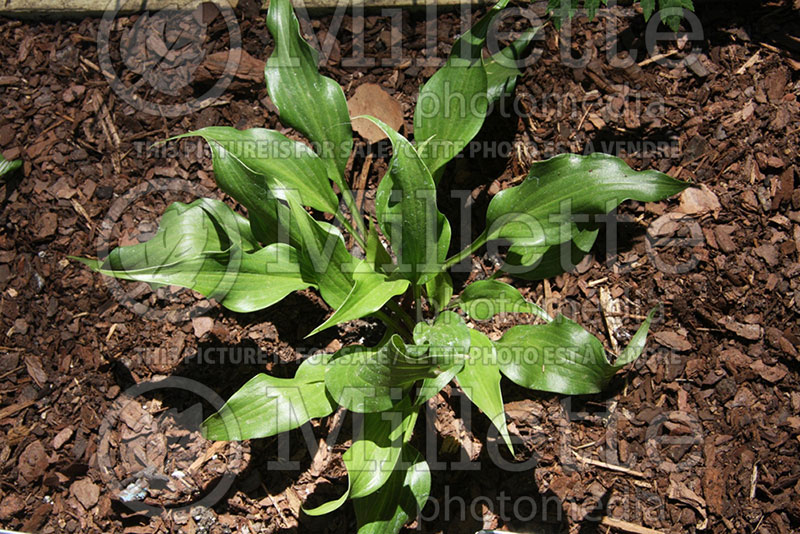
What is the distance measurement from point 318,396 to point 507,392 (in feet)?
2.07

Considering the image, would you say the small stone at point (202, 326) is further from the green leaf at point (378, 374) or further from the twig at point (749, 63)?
the twig at point (749, 63)

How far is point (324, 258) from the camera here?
175 cm

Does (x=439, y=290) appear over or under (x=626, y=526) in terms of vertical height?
over

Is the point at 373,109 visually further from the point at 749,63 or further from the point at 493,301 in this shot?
the point at 749,63

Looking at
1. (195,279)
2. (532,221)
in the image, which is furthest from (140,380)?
(532,221)

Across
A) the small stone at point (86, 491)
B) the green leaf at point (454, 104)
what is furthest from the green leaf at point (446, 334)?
the small stone at point (86, 491)

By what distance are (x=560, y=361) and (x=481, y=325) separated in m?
0.43

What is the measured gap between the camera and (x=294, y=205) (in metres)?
1.64

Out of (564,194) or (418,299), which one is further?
(418,299)

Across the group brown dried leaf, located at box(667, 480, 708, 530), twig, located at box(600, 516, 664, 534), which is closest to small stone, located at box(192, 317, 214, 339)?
twig, located at box(600, 516, 664, 534)

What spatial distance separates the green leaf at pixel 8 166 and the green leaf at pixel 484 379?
5.62ft

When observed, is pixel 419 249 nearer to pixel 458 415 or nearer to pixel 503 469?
pixel 458 415

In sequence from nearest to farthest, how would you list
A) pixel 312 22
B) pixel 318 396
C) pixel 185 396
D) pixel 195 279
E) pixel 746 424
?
pixel 195 279 < pixel 318 396 < pixel 746 424 < pixel 185 396 < pixel 312 22

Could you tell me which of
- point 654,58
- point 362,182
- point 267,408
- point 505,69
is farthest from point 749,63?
point 267,408
